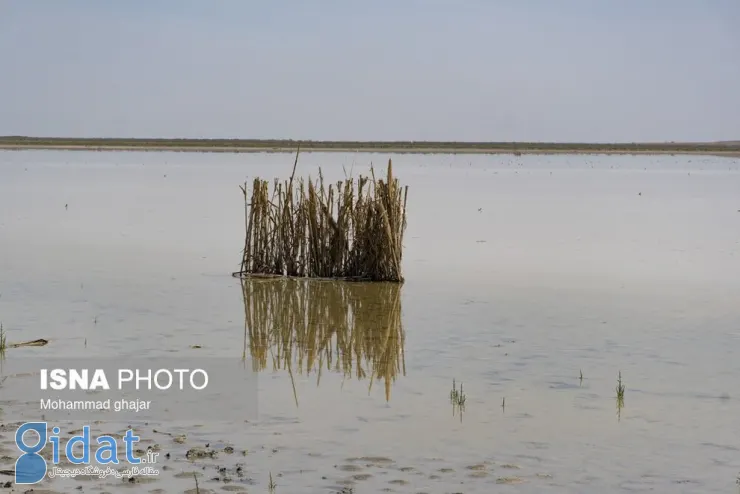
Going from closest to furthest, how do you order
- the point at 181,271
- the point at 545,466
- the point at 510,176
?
the point at 545,466 → the point at 181,271 → the point at 510,176

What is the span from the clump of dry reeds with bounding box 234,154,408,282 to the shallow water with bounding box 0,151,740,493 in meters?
0.58

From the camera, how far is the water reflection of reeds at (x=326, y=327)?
9.30m

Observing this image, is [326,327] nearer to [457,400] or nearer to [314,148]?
[457,400]

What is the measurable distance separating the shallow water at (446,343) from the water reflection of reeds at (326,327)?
0.13 feet

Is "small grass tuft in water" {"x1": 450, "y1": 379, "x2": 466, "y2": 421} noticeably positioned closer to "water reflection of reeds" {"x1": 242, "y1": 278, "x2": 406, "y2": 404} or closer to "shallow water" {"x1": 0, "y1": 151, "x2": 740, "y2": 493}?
"shallow water" {"x1": 0, "y1": 151, "x2": 740, "y2": 493}

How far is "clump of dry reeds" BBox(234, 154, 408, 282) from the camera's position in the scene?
13.8 m

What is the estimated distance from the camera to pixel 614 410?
801cm

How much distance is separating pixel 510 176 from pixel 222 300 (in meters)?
39.1

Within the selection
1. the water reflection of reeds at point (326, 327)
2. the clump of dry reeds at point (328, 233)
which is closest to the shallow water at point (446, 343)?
the water reflection of reeds at point (326, 327)

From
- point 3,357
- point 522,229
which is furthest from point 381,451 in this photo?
point 522,229

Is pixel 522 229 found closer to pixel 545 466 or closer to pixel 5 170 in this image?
pixel 545 466

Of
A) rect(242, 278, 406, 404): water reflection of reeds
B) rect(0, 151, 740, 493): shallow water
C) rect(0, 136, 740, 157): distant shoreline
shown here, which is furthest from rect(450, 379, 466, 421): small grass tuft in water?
rect(0, 136, 740, 157): distant shoreline

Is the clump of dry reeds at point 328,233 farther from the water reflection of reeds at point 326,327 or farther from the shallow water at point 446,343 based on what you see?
the shallow water at point 446,343

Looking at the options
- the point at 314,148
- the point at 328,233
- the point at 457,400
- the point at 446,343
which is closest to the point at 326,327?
the point at 446,343
